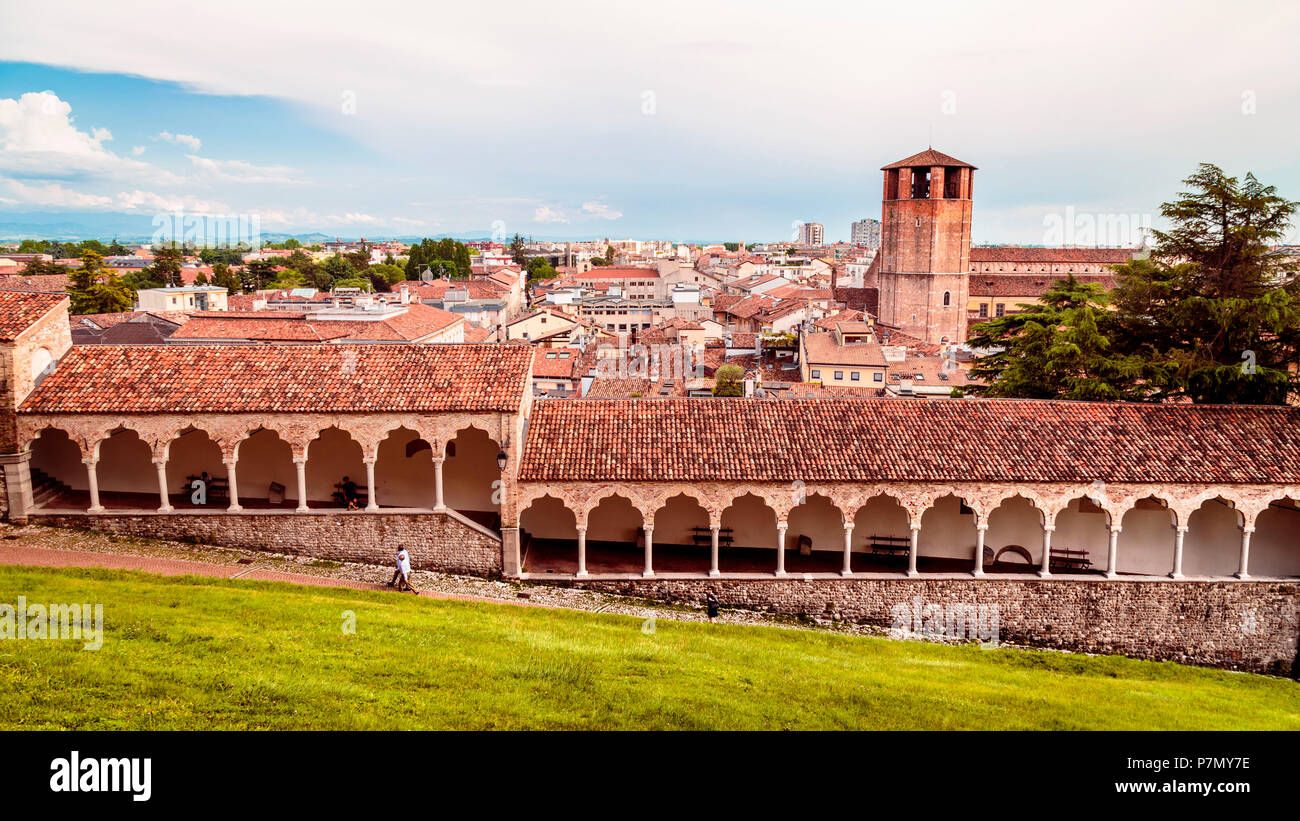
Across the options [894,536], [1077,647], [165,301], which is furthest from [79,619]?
[165,301]

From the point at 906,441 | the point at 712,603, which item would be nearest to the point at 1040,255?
the point at 906,441

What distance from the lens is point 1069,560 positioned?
23984 mm

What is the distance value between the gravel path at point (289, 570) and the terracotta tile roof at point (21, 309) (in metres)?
4.91

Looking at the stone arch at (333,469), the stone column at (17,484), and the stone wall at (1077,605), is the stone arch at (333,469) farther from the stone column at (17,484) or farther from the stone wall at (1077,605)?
the stone wall at (1077,605)

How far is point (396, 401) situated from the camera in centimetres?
A: 2256

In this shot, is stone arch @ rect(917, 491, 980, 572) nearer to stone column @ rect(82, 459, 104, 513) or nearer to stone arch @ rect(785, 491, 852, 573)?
stone arch @ rect(785, 491, 852, 573)

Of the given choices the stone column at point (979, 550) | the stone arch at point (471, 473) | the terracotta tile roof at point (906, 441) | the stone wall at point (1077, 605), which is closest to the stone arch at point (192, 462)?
the stone arch at point (471, 473)

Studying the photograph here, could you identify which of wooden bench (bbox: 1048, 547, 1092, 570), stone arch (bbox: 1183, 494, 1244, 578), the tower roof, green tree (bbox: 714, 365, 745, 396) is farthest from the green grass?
the tower roof

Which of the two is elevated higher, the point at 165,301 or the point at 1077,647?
the point at 165,301

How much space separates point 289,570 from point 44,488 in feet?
27.6

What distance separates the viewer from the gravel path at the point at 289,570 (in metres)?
20.6

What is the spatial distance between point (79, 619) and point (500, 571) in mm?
9448
